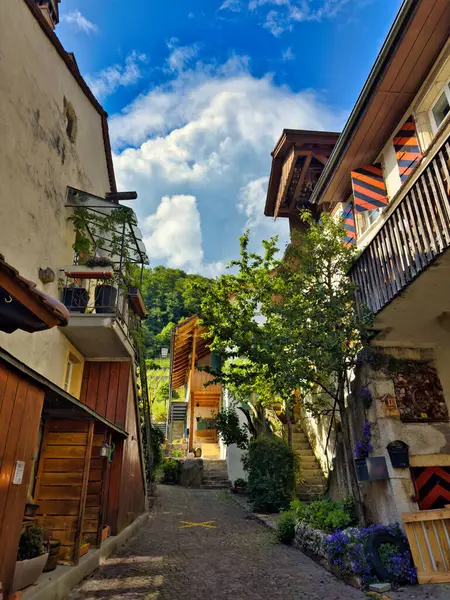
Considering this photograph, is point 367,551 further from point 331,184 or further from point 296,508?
point 331,184

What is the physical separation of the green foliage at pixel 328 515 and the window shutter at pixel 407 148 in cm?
615

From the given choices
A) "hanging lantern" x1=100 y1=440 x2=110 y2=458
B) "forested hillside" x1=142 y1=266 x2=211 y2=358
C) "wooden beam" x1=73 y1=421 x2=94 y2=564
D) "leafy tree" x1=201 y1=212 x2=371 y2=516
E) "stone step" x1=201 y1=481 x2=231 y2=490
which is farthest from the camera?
"forested hillside" x1=142 y1=266 x2=211 y2=358

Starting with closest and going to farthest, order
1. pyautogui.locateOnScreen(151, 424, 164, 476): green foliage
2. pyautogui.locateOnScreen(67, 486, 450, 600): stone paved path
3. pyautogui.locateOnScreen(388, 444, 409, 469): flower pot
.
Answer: pyautogui.locateOnScreen(67, 486, 450, 600): stone paved path → pyautogui.locateOnScreen(388, 444, 409, 469): flower pot → pyautogui.locateOnScreen(151, 424, 164, 476): green foliage

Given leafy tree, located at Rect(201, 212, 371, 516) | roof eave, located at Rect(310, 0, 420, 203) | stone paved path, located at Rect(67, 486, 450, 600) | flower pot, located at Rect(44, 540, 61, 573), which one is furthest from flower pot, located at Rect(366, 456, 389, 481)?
roof eave, located at Rect(310, 0, 420, 203)

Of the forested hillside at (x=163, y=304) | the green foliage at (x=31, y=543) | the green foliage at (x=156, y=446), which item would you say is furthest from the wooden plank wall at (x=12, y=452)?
the forested hillside at (x=163, y=304)

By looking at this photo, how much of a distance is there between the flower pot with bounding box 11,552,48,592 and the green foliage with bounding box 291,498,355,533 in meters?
4.38

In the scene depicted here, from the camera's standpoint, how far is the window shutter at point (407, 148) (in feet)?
24.4

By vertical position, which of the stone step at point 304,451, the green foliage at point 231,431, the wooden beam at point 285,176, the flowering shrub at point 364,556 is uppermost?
the wooden beam at point 285,176

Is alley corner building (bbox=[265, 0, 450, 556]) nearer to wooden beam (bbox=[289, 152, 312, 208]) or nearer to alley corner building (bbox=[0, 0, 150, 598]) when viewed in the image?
wooden beam (bbox=[289, 152, 312, 208])

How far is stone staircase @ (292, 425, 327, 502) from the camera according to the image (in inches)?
431

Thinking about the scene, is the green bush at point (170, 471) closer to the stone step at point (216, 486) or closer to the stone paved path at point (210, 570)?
the stone step at point (216, 486)

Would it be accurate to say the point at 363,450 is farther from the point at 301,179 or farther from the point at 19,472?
the point at 301,179

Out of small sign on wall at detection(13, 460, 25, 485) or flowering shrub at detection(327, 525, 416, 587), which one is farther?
flowering shrub at detection(327, 525, 416, 587)

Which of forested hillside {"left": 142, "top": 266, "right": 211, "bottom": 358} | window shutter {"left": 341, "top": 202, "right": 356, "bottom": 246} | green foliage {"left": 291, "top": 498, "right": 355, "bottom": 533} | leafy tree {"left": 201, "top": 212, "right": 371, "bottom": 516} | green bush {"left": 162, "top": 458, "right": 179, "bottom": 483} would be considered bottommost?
green foliage {"left": 291, "top": 498, "right": 355, "bottom": 533}
